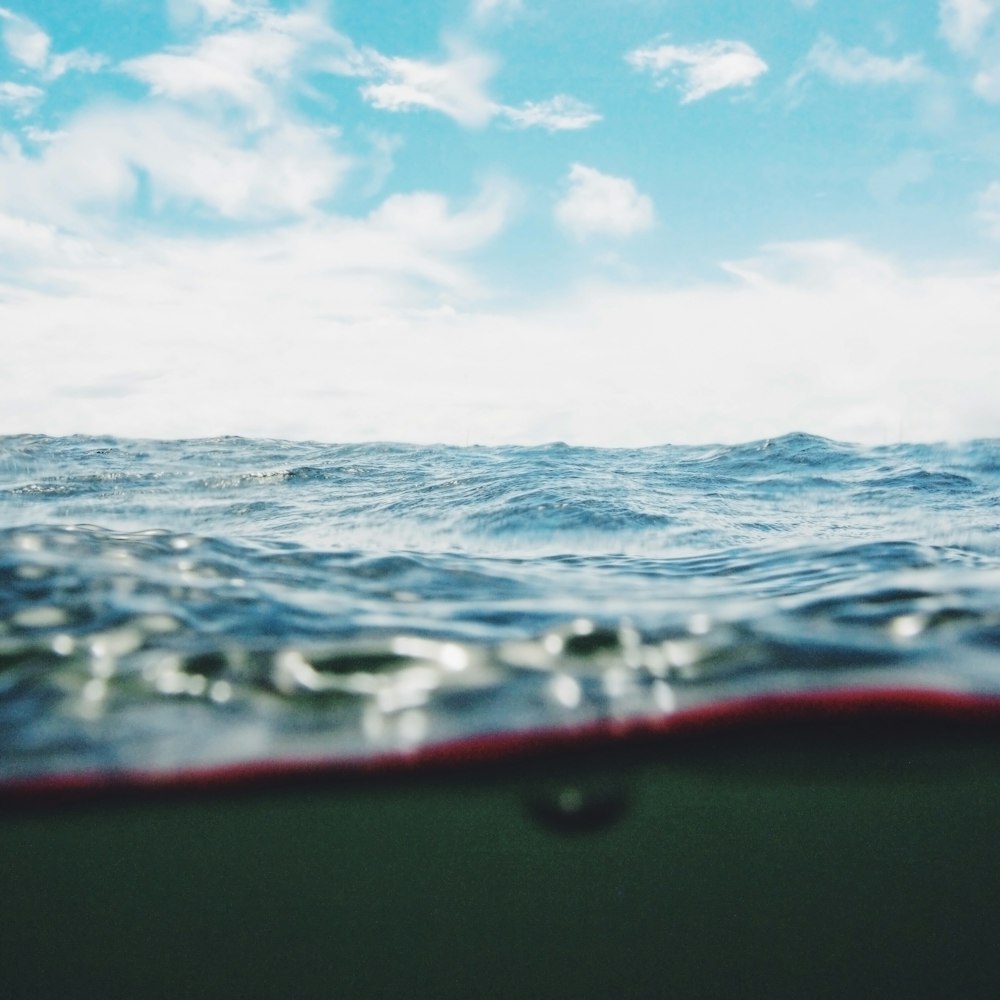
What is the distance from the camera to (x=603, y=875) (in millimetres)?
1850

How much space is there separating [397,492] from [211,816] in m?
7.99

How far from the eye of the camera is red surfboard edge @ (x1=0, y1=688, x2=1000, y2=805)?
77.6 inches

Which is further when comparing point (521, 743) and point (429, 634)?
point (429, 634)

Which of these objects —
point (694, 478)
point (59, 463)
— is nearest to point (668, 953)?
Answer: point (694, 478)

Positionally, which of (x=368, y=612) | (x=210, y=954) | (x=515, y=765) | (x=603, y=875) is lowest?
(x=210, y=954)

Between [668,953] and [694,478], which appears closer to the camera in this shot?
[668,953]

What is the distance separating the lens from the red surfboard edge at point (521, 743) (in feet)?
6.47

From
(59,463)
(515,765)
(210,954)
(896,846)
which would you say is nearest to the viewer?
(210,954)

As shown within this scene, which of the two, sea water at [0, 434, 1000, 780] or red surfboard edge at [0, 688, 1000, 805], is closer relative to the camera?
red surfboard edge at [0, 688, 1000, 805]

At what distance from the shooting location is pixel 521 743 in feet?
6.84

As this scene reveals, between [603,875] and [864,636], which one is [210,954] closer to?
[603,875]

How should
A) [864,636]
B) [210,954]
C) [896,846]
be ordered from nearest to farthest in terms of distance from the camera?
[210,954] → [896,846] → [864,636]

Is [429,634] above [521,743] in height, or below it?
above

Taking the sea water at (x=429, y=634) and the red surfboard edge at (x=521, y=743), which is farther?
the sea water at (x=429, y=634)
